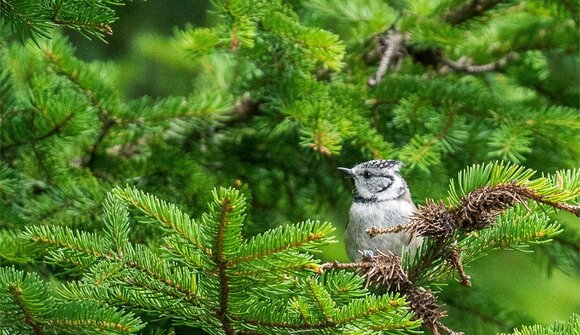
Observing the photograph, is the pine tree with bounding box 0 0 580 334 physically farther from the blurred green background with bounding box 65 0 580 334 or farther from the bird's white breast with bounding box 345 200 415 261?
the blurred green background with bounding box 65 0 580 334

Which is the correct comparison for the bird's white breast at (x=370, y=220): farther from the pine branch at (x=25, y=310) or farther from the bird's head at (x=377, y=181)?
the pine branch at (x=25, y=310)

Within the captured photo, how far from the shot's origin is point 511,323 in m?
4.00

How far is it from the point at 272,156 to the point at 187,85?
8.07 feet

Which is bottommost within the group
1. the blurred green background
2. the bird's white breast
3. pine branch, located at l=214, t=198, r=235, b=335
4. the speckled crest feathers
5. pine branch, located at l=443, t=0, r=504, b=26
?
the blurred green background

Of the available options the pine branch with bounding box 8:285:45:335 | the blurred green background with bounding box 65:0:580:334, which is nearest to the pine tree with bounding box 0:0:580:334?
the pine branch with bounding box 8:285:45:335

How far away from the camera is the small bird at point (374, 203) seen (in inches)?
157

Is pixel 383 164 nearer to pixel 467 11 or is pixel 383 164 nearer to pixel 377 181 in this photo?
pixel 377 181

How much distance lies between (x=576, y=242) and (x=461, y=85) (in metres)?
0.90

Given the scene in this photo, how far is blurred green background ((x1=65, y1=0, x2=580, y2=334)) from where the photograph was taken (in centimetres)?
519

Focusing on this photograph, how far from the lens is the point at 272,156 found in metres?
4.26

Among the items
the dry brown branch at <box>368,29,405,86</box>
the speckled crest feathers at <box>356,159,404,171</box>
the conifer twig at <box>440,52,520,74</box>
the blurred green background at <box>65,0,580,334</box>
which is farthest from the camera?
the blurred green background at <box>65,0,580,334</box>

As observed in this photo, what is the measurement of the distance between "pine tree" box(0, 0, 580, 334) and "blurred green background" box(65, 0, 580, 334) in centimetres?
48

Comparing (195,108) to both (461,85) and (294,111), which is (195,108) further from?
(461,85)

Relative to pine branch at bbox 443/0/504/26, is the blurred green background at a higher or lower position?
lower
